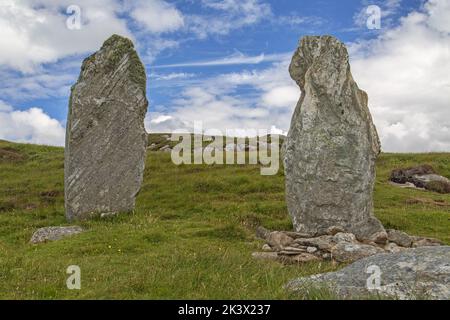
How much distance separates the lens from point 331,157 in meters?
22.7

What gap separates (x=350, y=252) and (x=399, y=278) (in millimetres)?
7007

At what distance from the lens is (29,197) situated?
112 ft

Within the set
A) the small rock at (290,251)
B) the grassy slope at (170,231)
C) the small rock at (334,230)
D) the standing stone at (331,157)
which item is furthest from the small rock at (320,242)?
the standing stone at (331,157)

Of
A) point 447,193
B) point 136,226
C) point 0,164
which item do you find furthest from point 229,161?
point 136,226

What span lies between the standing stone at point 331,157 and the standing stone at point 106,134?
8.13 metres

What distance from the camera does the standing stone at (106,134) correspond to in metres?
25.9

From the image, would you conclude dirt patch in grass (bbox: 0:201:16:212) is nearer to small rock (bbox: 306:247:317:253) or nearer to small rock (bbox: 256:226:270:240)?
small rock (bbox: 256:226:270:240)

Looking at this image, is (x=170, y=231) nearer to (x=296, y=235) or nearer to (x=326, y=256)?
(x=296, y=235)

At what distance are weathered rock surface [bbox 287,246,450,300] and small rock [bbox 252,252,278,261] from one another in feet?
17.1

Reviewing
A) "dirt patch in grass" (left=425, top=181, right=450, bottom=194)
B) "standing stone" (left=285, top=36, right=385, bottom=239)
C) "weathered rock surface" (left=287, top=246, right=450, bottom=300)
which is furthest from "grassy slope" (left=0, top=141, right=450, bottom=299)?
"standing stone" (left=285, top=36, right=385, bottom=239)

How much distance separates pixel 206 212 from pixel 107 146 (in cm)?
649

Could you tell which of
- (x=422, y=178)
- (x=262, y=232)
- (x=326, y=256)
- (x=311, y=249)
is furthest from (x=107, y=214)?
(x=422, y=178)
